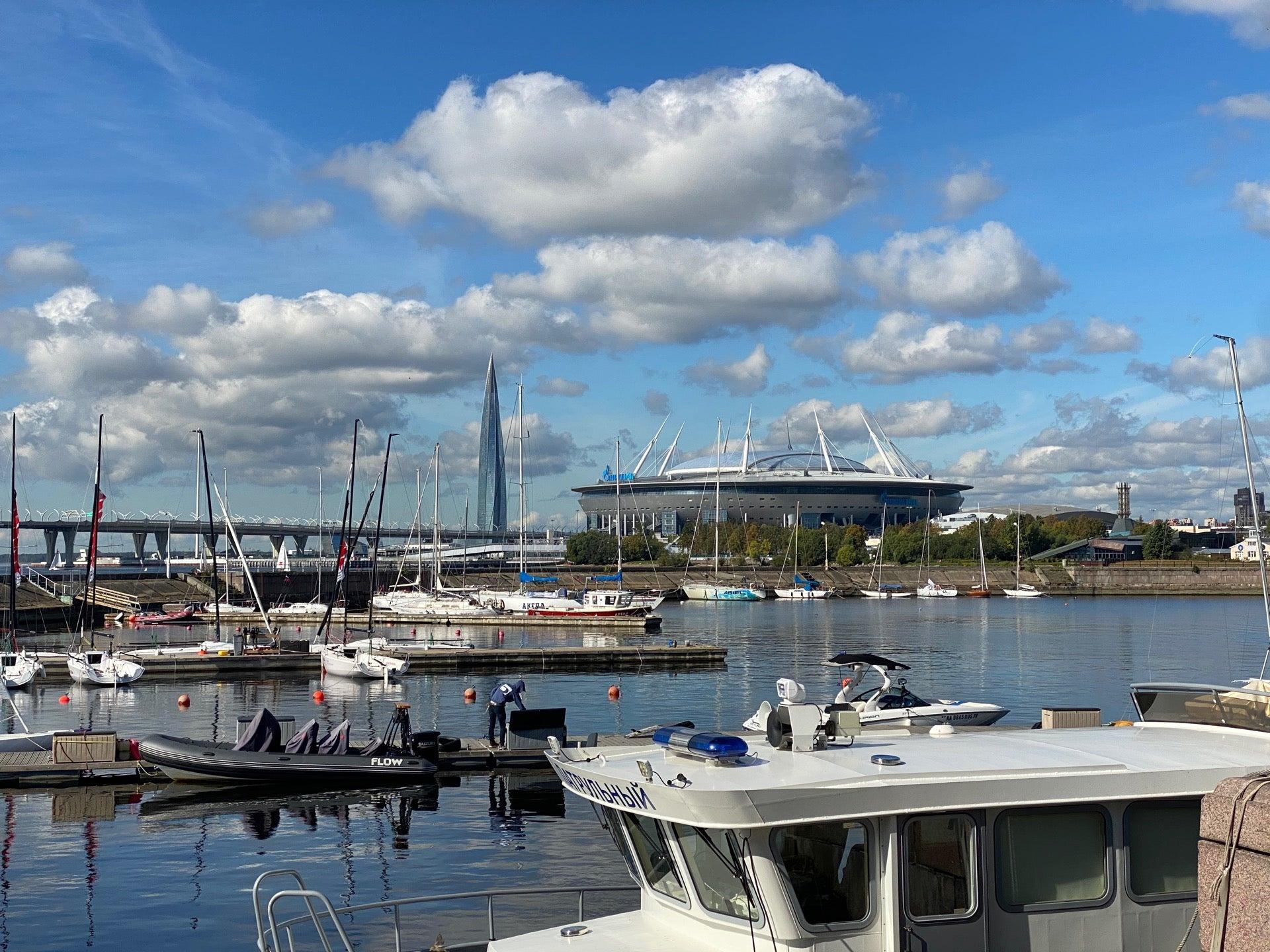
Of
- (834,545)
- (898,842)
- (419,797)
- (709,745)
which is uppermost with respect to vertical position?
(834,545)

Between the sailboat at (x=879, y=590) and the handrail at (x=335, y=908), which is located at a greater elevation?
the handrail at (x=335, y=908)

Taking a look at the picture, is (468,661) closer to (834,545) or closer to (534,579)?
(534,579)

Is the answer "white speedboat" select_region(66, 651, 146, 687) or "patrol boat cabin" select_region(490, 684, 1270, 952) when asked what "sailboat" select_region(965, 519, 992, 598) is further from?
"patrol boat cabin" select_region(490, 684, 1270, 952)

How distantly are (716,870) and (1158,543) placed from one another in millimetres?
181725

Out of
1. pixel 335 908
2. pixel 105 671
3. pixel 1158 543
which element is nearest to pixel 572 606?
Answer: pixel 105 671

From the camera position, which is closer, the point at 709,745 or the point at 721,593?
the point at 709,745

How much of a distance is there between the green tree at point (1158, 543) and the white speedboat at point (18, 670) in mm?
152212

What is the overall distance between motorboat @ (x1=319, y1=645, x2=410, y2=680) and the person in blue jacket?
2387 cm

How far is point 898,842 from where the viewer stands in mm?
7973

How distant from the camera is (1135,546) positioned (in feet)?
630

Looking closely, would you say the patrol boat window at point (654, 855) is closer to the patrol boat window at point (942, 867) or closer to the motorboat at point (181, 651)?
the patrol boat window at point (942, 867)

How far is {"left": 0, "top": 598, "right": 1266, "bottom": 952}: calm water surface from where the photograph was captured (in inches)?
744

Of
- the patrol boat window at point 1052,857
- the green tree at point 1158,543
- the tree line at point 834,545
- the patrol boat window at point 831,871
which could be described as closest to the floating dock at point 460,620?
the tree line at point 834,545

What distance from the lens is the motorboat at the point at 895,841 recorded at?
793 cm
